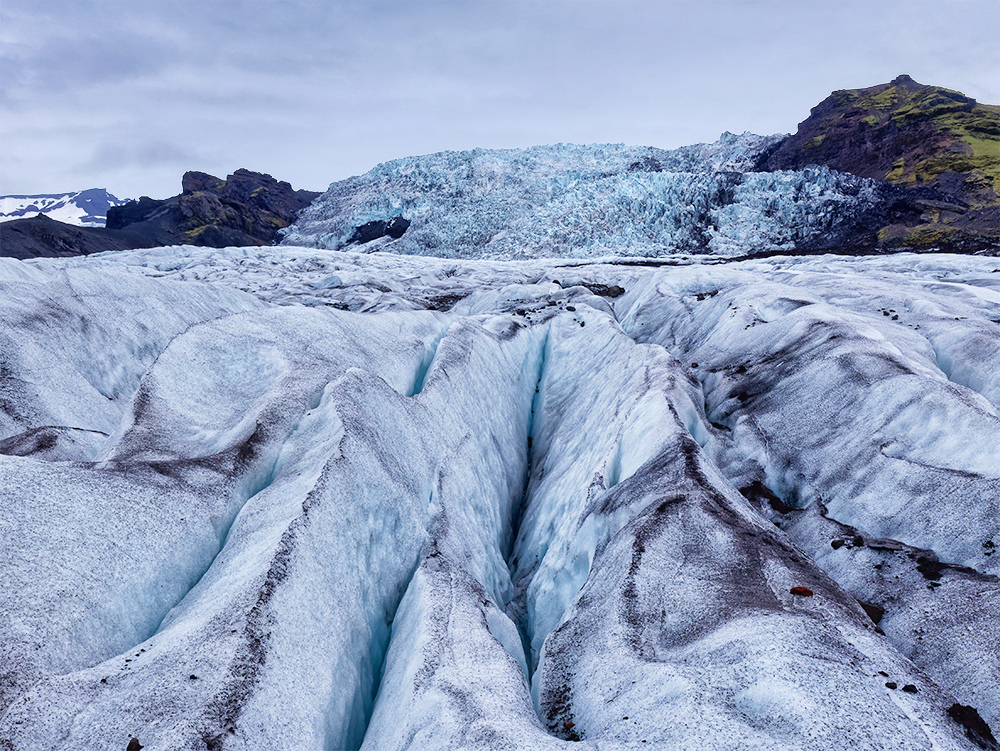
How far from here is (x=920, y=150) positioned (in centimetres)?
12369

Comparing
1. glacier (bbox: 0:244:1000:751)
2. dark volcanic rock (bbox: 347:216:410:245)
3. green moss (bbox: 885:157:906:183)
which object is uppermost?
green moss (bbox: 885:157:906:183)

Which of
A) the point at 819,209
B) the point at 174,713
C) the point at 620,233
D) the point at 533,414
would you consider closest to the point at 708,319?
the point at 533,414

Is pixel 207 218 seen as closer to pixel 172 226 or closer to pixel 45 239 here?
pixel 172 226

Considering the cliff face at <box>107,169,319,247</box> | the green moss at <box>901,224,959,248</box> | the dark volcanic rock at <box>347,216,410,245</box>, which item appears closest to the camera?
the green moss at <box>901,224,959,248</box>

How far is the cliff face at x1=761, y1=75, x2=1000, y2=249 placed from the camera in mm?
93875

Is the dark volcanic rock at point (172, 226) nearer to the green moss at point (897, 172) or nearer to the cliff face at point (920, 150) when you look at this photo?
the cliff face at point (920, 150)

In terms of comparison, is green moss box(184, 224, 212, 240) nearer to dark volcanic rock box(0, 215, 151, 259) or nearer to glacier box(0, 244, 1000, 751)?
dark volcanic rock box(0, 215, 151, 259)

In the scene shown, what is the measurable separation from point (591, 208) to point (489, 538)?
322ft

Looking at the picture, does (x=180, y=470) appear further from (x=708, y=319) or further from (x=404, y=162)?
(x=404, y=162)

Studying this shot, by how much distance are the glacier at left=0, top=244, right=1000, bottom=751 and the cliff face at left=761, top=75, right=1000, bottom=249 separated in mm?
91101

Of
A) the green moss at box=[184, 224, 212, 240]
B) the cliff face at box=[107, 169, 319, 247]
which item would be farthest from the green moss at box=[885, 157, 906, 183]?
the green moss at box=[184, 224, 212, 240]

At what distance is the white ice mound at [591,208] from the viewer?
3981 inches

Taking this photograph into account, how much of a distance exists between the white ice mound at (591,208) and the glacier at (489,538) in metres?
82.1

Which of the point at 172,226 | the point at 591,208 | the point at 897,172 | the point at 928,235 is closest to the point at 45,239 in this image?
the point at 172,226
